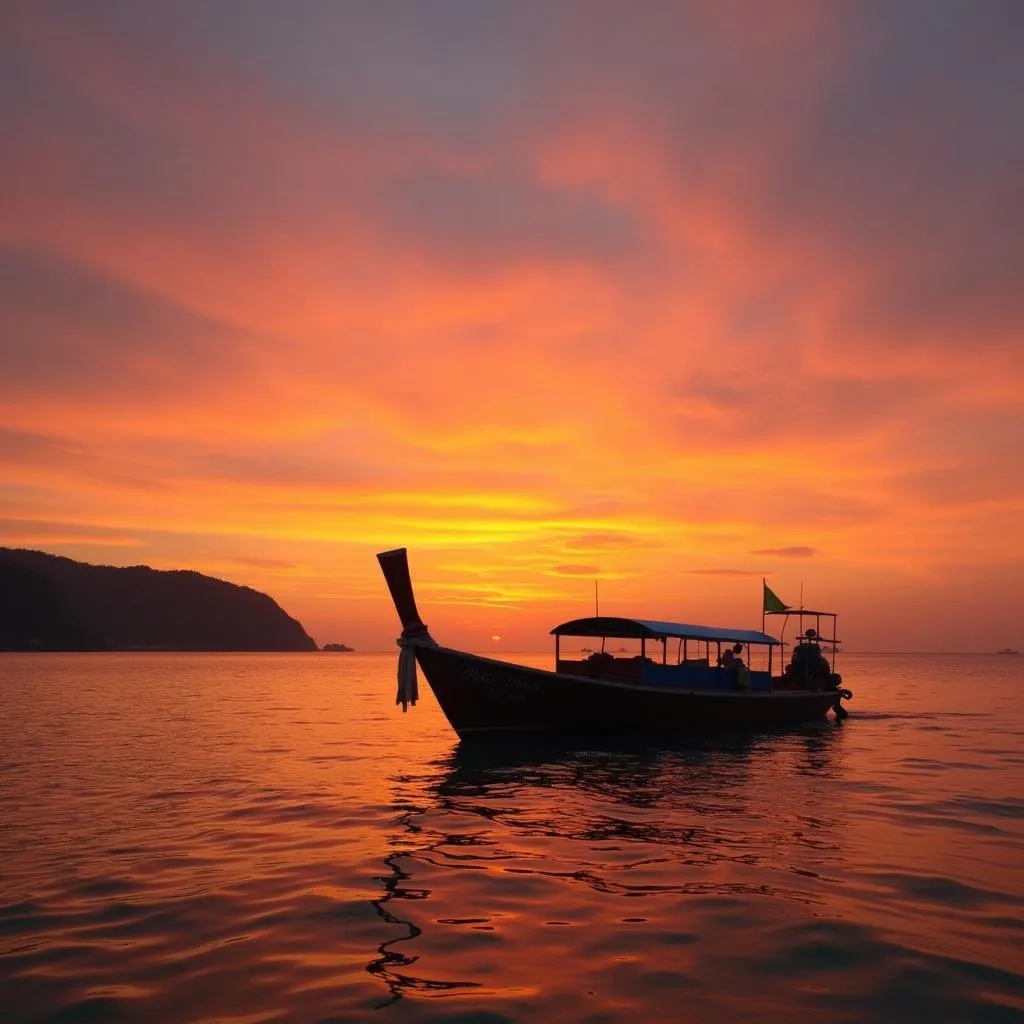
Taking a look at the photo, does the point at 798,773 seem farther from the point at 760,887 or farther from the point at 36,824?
the point at 36,824

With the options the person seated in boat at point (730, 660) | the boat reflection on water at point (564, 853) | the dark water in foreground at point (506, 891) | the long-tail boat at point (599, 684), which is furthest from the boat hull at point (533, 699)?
the person seated in boat at point (730, 660)

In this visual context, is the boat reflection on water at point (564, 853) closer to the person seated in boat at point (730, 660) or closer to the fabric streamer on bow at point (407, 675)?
the fabric streamer on bow at point (407, 675)

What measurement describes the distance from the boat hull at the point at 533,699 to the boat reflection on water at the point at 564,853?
2799 millimetres

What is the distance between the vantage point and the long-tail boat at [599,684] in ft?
79.5

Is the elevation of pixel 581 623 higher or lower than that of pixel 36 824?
higher

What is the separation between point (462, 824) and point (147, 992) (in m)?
7.76

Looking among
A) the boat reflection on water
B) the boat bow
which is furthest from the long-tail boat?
the boat reflection on water

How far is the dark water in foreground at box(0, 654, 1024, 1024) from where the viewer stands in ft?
23.1

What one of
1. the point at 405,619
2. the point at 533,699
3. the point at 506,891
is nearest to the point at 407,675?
the point at 405,619

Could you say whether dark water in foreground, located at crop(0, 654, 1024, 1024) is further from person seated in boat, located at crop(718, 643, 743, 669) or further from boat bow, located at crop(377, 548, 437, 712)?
person seated in boat, located at crop(718, 643, 743, 669)

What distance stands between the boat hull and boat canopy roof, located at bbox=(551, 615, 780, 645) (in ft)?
6.01

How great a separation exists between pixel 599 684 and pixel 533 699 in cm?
214

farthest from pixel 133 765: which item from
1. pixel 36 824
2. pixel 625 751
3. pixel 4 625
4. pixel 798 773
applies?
pixel 4 625

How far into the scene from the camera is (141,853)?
473 inches
